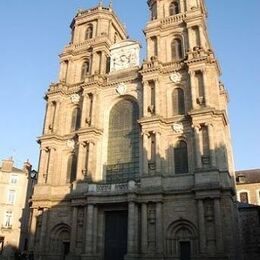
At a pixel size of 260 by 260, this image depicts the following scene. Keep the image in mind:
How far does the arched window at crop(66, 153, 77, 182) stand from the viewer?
121 feet

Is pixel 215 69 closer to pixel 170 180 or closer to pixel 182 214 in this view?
pixel 170 180

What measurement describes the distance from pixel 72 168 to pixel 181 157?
11953 mm

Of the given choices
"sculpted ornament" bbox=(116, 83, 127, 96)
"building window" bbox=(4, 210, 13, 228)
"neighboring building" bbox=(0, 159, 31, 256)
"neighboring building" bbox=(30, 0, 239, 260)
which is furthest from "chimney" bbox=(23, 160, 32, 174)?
"sculpted ornament" bbox=(116, 83, 127, 96)

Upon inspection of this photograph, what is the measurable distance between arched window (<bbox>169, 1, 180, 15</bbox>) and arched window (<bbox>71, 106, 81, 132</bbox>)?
16248 millimetres

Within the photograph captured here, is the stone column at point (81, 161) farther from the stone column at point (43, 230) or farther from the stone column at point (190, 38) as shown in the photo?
the stone column at point (190, 38)

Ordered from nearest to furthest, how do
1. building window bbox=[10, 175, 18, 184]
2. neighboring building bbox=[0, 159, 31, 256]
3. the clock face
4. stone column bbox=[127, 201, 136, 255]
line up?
stone column bbox=[127, 201, 136, 255]
the clock face
neighboring building bbox=[0, 159, 31, 256]
building window bbox=[10, 175, 18, 184]

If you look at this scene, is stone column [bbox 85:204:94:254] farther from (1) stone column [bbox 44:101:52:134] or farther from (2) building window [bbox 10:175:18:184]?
(2) building window [bbox 10:175:18:184]

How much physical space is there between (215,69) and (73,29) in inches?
889

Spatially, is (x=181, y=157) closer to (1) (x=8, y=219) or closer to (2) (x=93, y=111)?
(2) (x=93, y=111)

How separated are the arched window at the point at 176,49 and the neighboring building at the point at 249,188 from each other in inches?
1054

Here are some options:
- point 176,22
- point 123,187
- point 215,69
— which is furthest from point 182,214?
point 176,22

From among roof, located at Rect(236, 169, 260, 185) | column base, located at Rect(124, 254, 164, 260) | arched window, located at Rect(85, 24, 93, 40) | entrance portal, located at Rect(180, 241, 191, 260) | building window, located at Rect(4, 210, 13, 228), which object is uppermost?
arched window, located at Rect(85, 24, 93, 40)

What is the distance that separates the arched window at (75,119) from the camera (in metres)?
39.5

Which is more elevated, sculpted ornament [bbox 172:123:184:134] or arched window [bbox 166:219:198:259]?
sculpted ornament [bbox 172:123:184:134]
